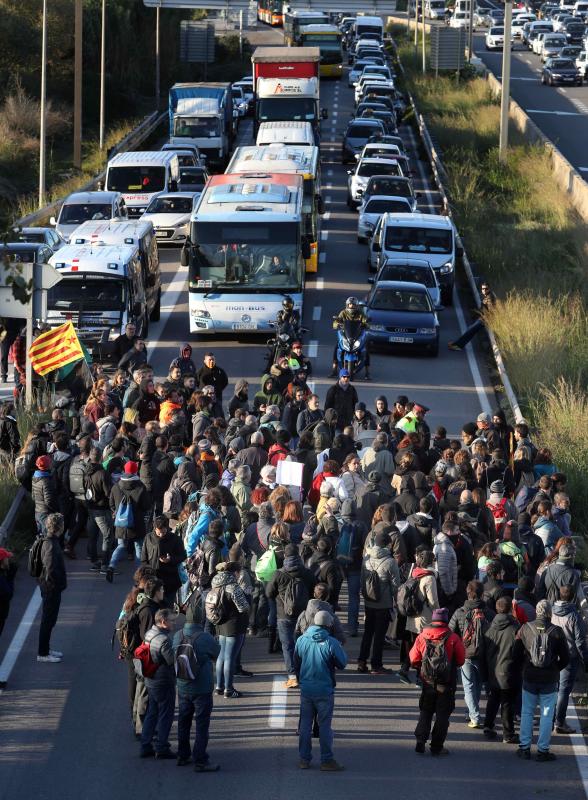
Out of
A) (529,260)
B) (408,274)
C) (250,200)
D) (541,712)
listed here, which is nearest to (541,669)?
(541,712)

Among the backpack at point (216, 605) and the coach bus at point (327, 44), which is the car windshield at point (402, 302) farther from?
the coach bus at point (327, 44)

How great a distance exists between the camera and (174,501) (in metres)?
16.3

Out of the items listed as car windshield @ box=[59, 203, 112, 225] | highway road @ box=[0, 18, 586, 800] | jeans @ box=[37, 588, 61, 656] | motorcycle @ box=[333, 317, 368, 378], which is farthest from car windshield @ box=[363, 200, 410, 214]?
jeans @ box=[37, 588, 61, 656]

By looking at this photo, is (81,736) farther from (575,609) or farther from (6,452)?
(6,452)

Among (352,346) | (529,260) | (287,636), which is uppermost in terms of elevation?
(287,636)

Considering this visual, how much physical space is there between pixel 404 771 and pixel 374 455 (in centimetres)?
571

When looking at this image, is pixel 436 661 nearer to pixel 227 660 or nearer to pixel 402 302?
pixel 227 660

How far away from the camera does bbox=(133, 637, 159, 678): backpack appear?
39.0 ft

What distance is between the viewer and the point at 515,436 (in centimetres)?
1905

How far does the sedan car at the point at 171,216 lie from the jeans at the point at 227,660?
25.5m

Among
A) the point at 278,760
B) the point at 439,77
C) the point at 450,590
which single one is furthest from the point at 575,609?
the point at 439,77

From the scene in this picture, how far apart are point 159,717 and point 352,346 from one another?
48.6 feet

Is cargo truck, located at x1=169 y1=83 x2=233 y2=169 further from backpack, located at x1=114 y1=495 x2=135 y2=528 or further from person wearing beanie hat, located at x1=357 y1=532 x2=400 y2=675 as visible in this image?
person wearing beanie hat, located at x1=357 y1=532 x2=400 y2=675

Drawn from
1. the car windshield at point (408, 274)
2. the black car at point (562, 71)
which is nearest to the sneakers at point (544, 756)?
the car windshield at point (408, 274)
